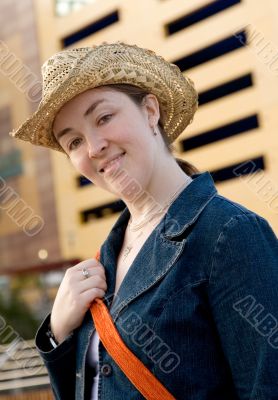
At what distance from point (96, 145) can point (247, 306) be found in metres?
0.48

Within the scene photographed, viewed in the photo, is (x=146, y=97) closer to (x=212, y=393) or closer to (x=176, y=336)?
(x=176, y=336)

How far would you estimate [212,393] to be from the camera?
123cm

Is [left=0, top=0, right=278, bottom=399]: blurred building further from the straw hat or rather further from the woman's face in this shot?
the woman's face

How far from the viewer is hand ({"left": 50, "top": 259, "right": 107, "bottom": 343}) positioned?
4.83 feet

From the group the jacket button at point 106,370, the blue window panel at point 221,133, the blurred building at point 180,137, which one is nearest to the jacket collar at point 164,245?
the jacket button at point 106,370

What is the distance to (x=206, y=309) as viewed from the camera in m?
1.26

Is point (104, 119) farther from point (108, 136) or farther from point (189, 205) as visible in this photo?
point (189, 205)

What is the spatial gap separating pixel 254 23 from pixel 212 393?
2342 centimetres

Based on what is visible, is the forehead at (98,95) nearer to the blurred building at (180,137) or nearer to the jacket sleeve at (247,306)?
A: the jacket sleeve at (247,306)

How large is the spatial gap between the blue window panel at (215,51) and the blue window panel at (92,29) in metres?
3.96

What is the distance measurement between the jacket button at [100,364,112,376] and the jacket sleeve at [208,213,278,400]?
26 cm

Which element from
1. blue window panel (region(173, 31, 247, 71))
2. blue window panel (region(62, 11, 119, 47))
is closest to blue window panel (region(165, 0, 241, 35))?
blue window panel (region(173, 31, 247, 71))

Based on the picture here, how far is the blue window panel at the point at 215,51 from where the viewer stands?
24.6m

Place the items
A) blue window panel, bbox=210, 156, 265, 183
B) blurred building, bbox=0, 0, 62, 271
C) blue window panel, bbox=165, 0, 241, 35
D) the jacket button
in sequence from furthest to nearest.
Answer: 1. blurred building, bbox=0, 0, 62, 271
2. blue window panel, bbox=165, 0, 241, 35
3. blue window panel, bbox=210, 156, 265, 183
4. the jacket button
